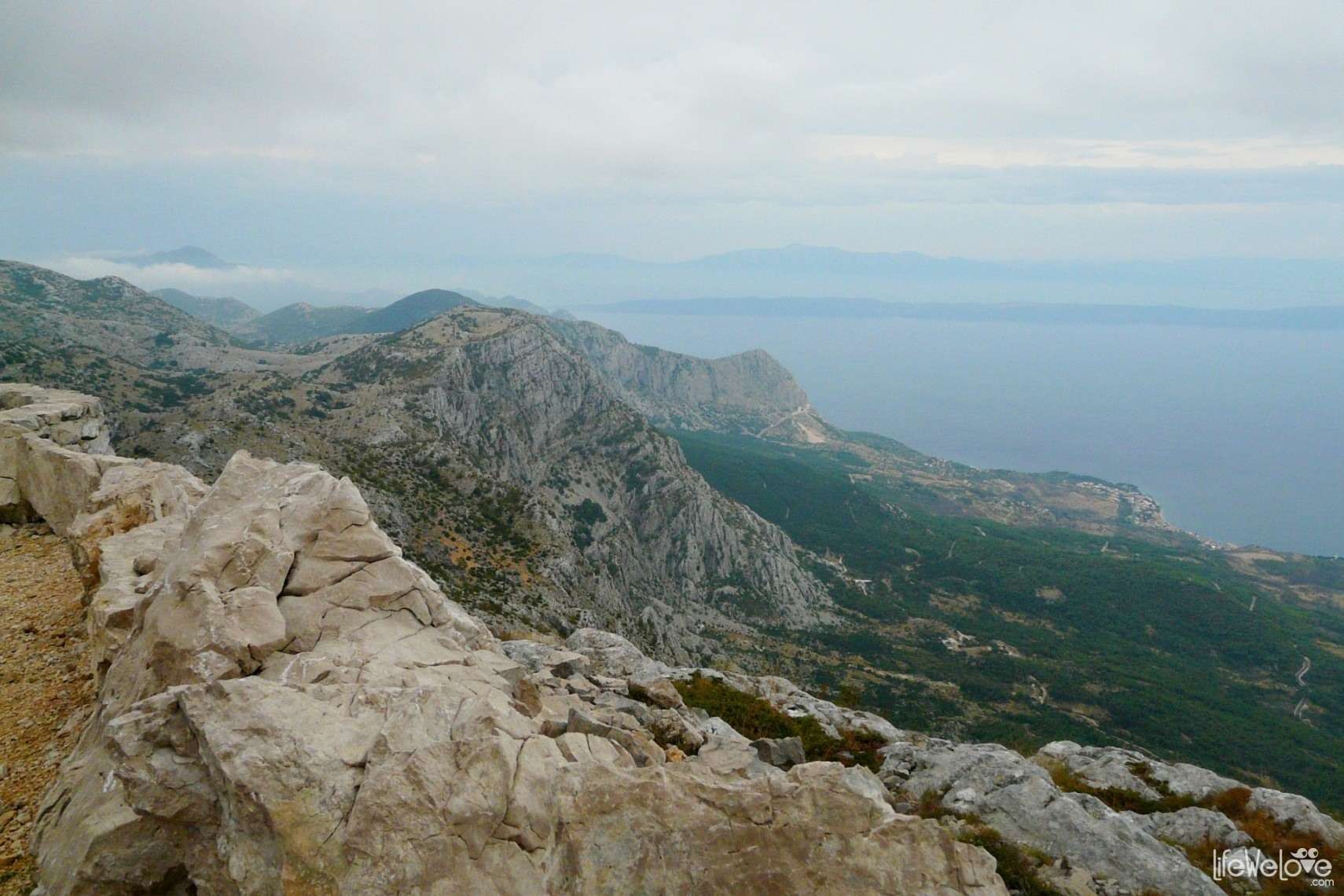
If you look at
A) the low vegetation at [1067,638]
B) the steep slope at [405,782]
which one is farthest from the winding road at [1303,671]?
the steep slope at [405,782]

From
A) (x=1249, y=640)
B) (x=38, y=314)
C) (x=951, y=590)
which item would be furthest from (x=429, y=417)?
(x=1249, y=640)

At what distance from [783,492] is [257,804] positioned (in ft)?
562

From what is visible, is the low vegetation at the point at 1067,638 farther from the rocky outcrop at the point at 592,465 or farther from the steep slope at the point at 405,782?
the steep slope at the point at 405,782

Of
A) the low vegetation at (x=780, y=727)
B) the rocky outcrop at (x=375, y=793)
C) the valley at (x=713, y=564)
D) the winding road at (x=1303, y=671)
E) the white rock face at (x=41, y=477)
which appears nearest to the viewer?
the rocky outcrop at (x=375, y=793)

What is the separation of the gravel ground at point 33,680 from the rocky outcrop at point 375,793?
59cm

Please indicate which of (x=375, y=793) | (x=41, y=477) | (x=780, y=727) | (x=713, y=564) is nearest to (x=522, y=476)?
(x=713, y=564)

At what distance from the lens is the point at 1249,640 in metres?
115

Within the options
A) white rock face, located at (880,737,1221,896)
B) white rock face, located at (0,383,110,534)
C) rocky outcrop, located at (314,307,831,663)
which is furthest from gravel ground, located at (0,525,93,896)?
rocky outcrop, located at (314,307,831,663)

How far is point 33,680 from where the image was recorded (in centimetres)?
1428

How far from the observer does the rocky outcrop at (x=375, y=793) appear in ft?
28.7

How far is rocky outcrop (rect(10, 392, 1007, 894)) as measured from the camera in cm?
876

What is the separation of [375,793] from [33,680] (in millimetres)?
11733

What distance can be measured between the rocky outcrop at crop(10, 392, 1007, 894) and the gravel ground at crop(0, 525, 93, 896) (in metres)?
0.59

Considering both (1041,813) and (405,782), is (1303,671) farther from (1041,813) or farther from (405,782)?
(405,782)
